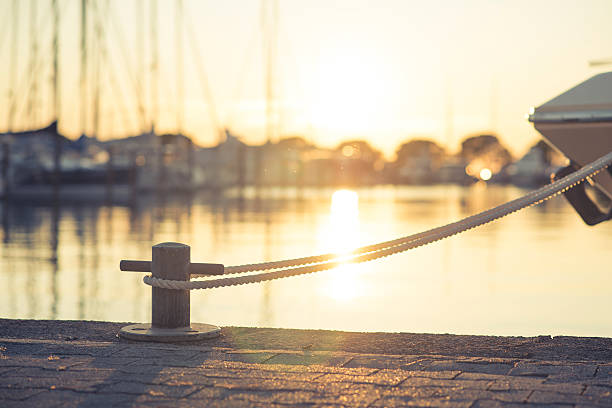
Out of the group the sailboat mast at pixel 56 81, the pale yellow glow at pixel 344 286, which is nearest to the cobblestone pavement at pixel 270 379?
the pale yellow glow at pixel 344 286

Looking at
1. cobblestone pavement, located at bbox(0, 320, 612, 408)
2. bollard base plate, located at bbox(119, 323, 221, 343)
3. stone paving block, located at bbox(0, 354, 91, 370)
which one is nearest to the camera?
cobblestone pavement, located at bbox(0, 320, 612, 408)

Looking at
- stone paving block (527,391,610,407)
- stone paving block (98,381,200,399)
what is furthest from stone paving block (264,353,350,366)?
stone paving block (527,391,610,407)

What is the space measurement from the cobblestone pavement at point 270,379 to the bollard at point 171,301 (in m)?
0.30

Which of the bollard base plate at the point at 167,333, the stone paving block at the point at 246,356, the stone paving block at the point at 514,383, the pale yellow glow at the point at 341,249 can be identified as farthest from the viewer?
the pale yellow glow at the point at 341,249

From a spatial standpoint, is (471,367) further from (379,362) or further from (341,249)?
(341,249)

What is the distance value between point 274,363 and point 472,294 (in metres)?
5.57

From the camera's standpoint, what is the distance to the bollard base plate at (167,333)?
603 centimetres

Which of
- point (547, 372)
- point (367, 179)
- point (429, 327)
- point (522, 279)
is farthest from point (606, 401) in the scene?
point (367, 179)

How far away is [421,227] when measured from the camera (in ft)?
69.3

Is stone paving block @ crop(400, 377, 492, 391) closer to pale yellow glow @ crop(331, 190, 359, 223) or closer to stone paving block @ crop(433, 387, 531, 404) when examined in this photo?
stone paving block @ crop(433, 387, 531, 404)

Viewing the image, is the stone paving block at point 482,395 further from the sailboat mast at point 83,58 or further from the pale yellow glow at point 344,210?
the sailboat mast at point 83,58

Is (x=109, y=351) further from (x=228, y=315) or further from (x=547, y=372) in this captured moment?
(x=228, y=315)

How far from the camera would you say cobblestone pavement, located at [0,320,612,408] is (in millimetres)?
4109

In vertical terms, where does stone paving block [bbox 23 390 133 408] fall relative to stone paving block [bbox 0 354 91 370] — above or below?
below
